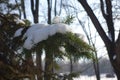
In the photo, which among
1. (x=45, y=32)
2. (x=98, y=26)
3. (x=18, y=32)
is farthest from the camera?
(x=98, y=26)

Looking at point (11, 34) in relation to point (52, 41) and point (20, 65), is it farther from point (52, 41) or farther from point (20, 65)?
point (52, 41)

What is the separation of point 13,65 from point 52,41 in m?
0.46

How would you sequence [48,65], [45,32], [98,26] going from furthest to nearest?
[98,26] → [48,65] → [45,32]

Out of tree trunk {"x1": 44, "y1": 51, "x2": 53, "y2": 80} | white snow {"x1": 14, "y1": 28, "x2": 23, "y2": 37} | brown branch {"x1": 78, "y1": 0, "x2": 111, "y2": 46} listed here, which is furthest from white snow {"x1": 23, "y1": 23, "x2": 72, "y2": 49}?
brown branch {"x1": 78, "y1": 0, "x2": 111, "y2": 46}

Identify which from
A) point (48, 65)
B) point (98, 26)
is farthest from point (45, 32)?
point (98, 26)

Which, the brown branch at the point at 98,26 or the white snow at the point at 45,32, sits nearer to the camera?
the white snow at the point at 45,32

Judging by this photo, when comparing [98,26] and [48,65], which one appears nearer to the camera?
[48,65]

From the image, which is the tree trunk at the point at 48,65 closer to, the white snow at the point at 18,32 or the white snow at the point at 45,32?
the white snow at the point at 45,32

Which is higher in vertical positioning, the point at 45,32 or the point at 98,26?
the point at 45,32

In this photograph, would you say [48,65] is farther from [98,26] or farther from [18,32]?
[98,26]

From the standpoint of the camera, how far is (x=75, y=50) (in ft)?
7.33

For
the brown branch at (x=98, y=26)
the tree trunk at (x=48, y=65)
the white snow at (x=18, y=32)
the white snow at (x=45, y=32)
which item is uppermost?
the white snow at (x=45, y=32)

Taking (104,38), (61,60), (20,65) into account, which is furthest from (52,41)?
(104,38)

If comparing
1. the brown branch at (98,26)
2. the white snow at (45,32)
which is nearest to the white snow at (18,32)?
the white snow at (45,32)
